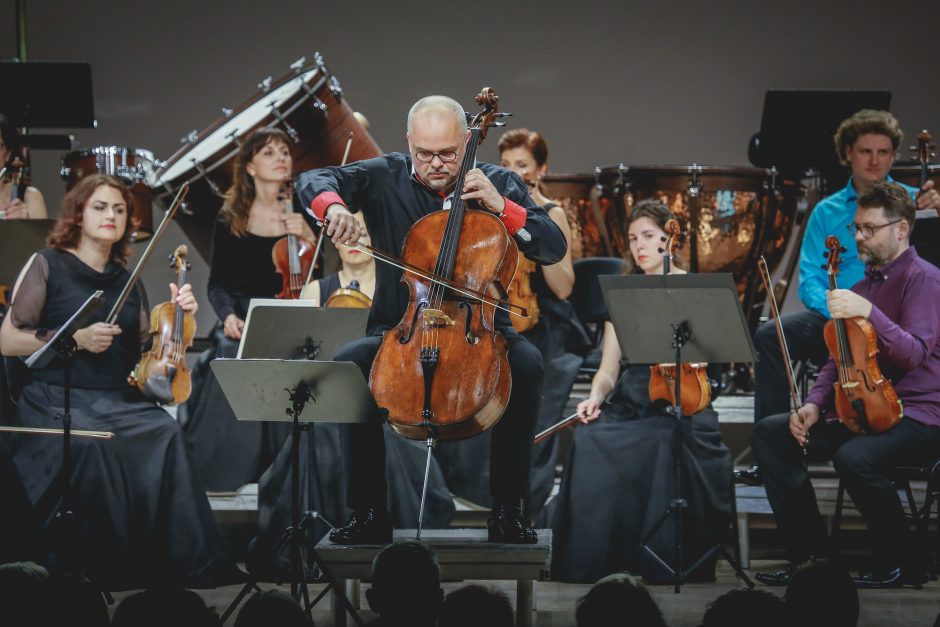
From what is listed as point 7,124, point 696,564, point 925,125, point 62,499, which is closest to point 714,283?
point 696,564

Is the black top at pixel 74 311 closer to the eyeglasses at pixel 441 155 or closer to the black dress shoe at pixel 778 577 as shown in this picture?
the eyeglasses at pixel 441 155

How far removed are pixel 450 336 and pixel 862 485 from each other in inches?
59.6

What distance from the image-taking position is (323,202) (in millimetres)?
2695

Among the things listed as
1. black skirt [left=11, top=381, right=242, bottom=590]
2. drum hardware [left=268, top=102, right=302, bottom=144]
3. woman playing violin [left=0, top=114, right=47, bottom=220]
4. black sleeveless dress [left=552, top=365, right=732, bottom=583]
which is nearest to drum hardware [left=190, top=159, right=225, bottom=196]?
drum hardware [left=268, top=102, right=302, bottom=144]

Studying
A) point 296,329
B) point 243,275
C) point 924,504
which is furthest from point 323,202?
point 924,504

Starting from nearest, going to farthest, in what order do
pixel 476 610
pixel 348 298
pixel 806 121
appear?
pixel 476 610 < pixel 348 298 < pixel 806 121

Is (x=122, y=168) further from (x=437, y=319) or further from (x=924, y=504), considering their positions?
(x=924, y=504)

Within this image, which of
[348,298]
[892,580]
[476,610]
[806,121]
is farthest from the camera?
[806,121]

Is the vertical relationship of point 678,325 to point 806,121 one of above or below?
below

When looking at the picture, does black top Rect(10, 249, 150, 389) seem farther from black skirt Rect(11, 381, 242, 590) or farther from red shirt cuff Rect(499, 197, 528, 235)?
red shirt cuff Rect(499, 197, 528, 235)

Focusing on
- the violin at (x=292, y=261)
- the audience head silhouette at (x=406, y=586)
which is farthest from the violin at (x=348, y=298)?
the audience head silhouette at (x=406, y=586)

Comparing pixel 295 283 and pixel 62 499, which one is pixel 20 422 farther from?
pixel 295 283

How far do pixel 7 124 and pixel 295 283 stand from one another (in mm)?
1502

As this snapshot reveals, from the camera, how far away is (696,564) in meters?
3.25
